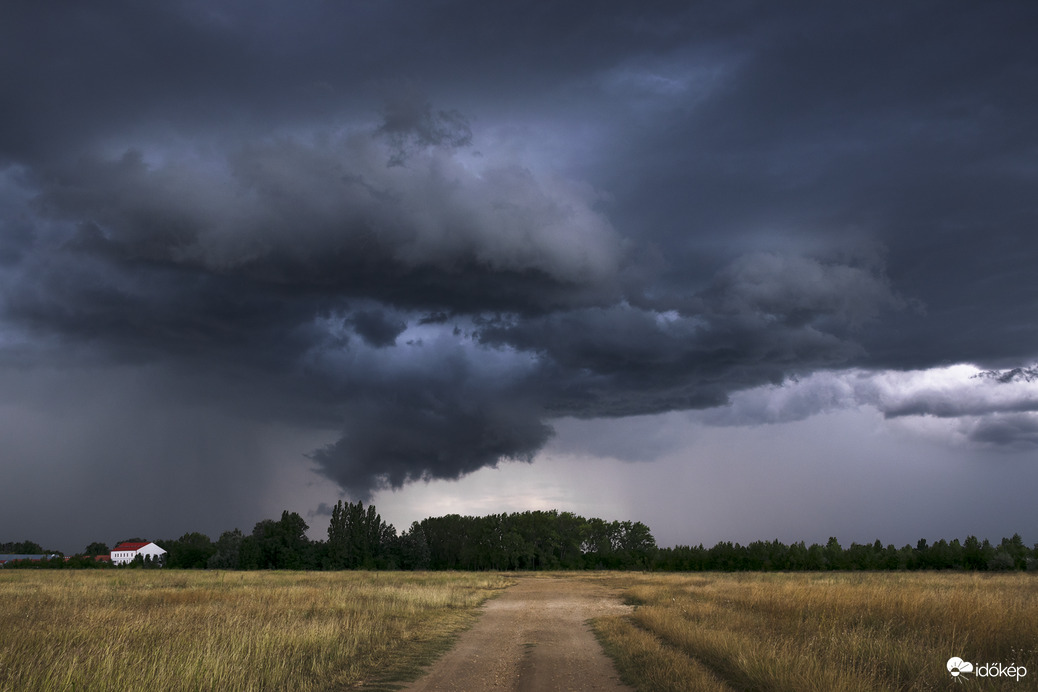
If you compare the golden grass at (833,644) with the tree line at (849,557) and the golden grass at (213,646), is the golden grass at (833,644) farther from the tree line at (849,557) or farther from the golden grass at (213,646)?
the tree line at (849,557)

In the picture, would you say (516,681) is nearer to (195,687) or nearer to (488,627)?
(195,687)

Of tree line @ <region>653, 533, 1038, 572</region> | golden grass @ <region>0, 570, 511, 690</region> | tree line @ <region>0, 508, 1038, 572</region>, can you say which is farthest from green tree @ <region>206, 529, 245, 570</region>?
golden grass @ <region>0, 570, 511, 690</region>

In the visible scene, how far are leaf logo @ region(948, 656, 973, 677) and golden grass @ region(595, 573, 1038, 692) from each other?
126mm

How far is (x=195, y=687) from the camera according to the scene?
10211 mm

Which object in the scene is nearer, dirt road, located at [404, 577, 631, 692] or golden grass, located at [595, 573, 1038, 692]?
golden grass, located at [595, 573, 1038, 692]

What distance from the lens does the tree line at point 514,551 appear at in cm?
10125

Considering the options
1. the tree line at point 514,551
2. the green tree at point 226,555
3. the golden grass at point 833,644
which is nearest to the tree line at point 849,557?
the tree line at point 514,551

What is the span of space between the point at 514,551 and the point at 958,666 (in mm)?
114219

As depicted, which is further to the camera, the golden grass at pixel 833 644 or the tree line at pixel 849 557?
the tree line at pixel 849 557

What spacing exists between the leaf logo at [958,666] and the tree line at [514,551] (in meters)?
101

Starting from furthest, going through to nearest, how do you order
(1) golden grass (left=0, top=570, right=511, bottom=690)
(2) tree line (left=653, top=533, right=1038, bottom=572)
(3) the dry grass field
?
(2) tree line (left=653, top=533, right=1038, bottom=572), (3) the dry grass field, (1) golden grass (left=0, top=570, right=511, bottom=690)

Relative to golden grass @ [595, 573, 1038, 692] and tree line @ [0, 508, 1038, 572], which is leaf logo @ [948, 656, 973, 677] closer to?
golden grass @ [595, 573, 1038, 692]

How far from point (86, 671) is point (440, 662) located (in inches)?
273

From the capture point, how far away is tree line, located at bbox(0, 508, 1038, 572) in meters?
101
